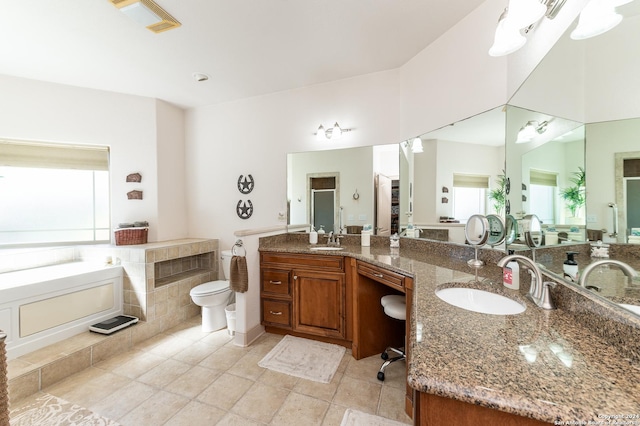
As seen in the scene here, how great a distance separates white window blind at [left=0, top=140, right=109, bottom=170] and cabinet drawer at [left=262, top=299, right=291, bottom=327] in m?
2.67

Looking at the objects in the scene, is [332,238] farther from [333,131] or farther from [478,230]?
[478,230]

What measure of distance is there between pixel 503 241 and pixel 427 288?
82 cm

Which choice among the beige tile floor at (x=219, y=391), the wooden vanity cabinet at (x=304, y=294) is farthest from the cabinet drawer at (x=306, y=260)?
the beige tile floor at (x=219, y=391)

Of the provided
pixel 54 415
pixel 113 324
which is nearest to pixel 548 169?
pixel 54 415

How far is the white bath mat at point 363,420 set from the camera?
1447mm

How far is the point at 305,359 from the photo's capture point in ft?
6.81

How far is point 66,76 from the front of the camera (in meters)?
2.61

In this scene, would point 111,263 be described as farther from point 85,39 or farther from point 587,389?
point 587,389

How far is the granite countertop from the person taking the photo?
48cm

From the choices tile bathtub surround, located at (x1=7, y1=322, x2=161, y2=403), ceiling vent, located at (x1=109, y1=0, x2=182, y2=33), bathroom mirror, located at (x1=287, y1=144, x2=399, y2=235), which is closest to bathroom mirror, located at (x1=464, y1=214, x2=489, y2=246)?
bathroom mirror, located at (x1=287, y1=144, x2=399, y2=235)

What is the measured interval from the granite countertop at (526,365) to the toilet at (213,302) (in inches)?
87.1

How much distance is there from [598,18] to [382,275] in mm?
1549

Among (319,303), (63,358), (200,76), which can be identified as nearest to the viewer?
(63,358)

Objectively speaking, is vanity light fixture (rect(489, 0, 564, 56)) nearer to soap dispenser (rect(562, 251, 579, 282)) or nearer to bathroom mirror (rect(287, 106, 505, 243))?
bathroom mirror (rect(287, 106, 505, 243))
